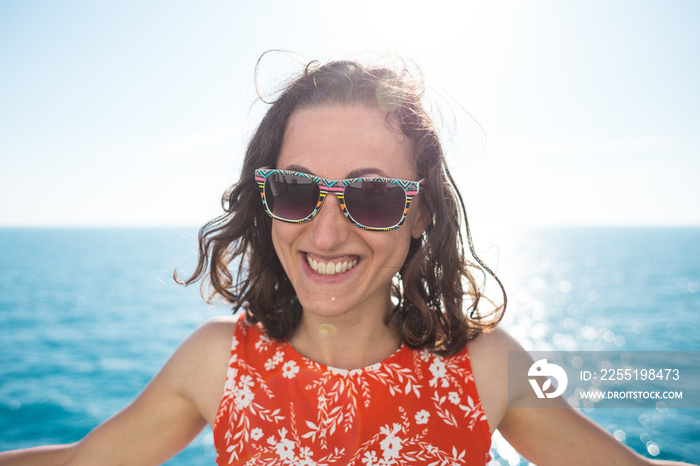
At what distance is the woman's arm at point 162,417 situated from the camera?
1943mm

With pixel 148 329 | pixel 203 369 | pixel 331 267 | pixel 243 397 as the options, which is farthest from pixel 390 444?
pixel 148 329

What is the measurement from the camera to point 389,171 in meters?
1.89

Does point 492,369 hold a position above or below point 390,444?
above

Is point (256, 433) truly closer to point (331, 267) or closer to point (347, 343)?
point (347, 343)

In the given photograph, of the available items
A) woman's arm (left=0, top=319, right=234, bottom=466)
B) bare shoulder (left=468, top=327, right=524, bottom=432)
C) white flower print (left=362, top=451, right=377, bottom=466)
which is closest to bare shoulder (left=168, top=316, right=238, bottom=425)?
woman's arm (left=0, top=319, right=234, bottom=466)

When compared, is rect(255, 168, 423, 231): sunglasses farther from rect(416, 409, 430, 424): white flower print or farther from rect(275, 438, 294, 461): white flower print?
rect(275, 438, 294, 461): white flower print

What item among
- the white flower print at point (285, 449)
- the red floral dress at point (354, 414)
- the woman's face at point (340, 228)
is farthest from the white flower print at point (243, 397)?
the woman's face at point (340, 228)

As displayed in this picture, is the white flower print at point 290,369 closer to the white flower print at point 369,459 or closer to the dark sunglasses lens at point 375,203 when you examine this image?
the white flower print at point 369,459

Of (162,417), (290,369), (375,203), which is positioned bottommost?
(162,417)

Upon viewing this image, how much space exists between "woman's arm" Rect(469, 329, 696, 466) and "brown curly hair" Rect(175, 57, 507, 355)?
190 millimetres

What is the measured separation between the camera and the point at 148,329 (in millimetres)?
28672

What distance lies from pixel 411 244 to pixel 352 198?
0.64m

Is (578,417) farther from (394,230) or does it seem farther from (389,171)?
(389,171)

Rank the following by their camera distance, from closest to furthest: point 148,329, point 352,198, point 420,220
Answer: point 352,198, point 420,220, point 148,329
